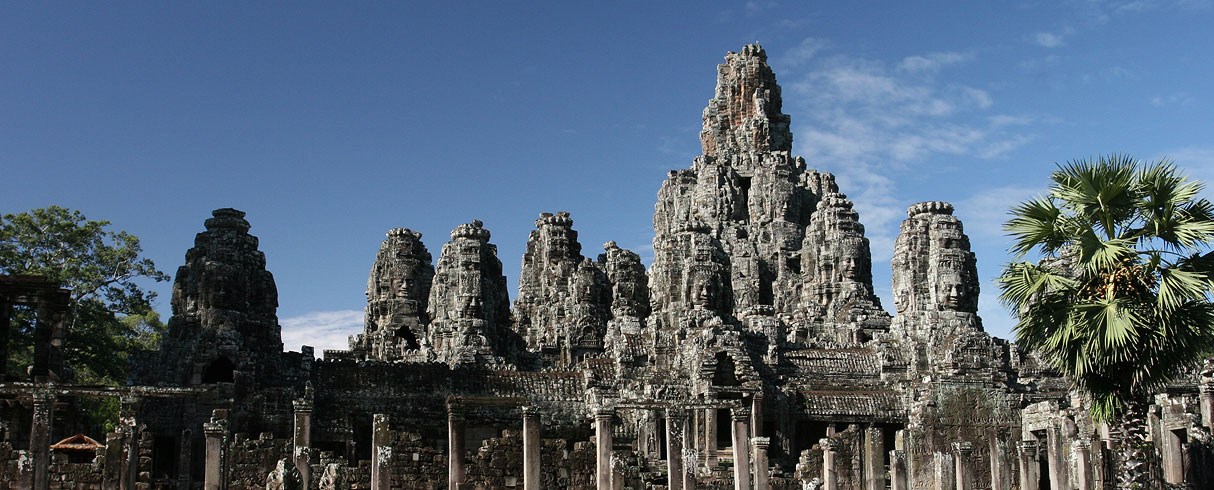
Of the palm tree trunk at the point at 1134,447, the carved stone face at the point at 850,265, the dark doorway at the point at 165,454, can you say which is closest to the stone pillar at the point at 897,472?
the palm tree trunk at the point at 1134,447

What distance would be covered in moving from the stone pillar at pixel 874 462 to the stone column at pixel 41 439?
15.2 metres

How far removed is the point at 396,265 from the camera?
43125mm

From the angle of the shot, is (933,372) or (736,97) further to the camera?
(736,97)

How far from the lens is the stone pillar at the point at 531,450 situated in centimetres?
2161

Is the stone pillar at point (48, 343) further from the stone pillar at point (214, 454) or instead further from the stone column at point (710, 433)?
the stone column at point (710, 433)

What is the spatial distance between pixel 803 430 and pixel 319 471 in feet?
49.2

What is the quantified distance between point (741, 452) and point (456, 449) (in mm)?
5961

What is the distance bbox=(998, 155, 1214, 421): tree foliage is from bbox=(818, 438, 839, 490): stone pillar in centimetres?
547

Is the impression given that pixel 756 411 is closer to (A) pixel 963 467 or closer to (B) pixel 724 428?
(B) pixel 724 428

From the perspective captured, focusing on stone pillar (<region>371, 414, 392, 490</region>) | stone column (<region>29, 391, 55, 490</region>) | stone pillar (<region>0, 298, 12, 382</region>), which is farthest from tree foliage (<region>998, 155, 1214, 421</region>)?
stone pillar (<region>0, 298, 12, 382</region>)

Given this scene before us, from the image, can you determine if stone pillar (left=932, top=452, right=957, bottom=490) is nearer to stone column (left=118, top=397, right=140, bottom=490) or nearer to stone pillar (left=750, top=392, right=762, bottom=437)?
stone pillar (left=750, top=392, right=762, bottom=437)

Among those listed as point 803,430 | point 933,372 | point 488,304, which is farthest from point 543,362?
point 933,372

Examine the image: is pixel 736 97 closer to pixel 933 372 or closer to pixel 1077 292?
pixel 933 372

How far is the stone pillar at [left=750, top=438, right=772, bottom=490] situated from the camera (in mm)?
24047
